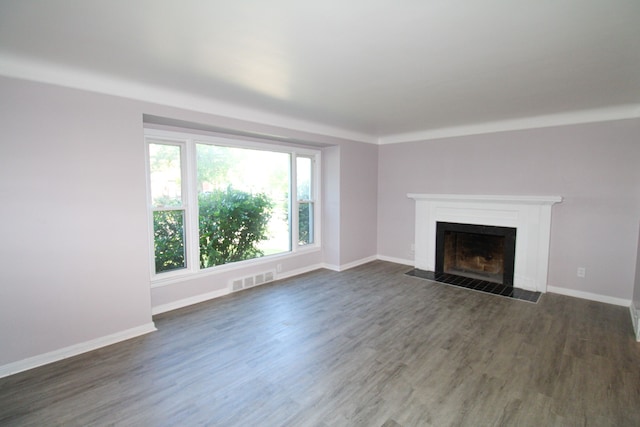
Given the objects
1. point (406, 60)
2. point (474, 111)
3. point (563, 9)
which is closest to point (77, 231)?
point (406, 60)

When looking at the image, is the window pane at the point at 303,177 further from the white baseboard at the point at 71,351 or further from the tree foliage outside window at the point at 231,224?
the white baseboard at the point at 71,351

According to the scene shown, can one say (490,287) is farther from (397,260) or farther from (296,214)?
(296,214)

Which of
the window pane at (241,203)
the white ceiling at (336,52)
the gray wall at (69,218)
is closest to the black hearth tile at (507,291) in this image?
the white ceiling at (336,52)

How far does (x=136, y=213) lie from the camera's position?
300cm

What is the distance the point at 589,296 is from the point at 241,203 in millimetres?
5040

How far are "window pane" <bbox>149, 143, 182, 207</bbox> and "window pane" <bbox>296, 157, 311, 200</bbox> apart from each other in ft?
6.58

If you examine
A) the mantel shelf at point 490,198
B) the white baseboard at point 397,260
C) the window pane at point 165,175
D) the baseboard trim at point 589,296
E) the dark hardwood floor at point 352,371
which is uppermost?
the window pane at point 165,175

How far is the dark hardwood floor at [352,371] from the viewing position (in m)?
2.01

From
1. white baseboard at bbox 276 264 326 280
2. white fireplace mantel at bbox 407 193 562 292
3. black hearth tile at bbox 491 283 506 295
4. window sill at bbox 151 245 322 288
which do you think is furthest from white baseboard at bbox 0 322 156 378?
white fireplace mantel at bbox 407 193 562 292

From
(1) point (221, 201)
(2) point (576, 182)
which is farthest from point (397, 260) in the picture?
(1) point (221, 201)

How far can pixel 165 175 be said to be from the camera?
12.0 feet

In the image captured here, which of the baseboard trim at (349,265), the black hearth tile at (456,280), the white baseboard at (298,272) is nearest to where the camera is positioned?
the black hearth tile at (456,280)

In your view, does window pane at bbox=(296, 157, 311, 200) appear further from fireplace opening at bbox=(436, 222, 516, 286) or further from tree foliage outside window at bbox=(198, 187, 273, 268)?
fireplace opening at bbox=(436, 222, 516, 286)

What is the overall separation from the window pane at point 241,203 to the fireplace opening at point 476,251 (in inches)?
109
